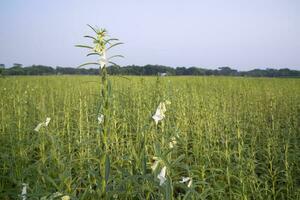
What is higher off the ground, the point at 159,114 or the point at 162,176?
the point at 159,114

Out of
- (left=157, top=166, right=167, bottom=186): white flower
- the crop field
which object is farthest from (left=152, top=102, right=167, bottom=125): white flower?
(left=157, top=166, right=167, bottom=186): white flower

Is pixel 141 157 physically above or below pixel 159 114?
below

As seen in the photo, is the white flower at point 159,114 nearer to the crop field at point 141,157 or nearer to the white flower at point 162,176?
the crop field at point 141,157

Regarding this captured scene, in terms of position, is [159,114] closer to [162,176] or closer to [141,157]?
[141,157]

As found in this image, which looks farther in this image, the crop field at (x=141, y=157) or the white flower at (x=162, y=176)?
the crop field at (x=141, y=157)

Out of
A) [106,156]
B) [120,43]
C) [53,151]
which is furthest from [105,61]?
[53,151]

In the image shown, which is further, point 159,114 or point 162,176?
point 159,114

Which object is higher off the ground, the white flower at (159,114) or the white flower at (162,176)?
the white flower at (159,114)

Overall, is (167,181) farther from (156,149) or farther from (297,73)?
(297,73)

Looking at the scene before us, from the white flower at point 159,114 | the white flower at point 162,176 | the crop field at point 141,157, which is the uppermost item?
the white flower at point 159,114

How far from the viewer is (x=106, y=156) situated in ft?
4.43

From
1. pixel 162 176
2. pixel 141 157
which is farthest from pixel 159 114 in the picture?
pixel 162 176

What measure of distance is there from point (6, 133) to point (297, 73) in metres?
34.6

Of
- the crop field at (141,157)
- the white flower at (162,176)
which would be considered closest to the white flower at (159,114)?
the crop field at (141,157)
